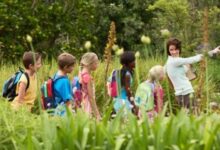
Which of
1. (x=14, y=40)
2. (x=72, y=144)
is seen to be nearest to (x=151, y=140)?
(x=72, y=144)

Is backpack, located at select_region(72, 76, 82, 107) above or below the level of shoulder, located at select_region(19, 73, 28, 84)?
below

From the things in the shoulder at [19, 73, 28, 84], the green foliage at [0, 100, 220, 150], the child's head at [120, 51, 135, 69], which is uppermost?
the child's head at [120, 51, 135, 69]

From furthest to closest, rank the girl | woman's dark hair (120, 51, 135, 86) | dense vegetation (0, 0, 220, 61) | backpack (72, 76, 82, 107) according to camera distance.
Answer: dense vegetation (0, 0, 220, 61)
the girl
woman's dark hair (120, 51, 135, 86)
backpack (72, 76, 82, 107)

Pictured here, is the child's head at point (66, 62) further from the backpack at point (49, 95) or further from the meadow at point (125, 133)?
the meadow at point (125, 133)

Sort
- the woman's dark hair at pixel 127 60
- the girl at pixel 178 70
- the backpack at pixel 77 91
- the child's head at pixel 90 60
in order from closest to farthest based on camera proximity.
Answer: the backpack at pixel 77 91
the child's head at pixel 90 60
the woman's dark hair at pixel 127 60
the girl at pixel 178 70

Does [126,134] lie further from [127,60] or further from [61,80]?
[127,60]

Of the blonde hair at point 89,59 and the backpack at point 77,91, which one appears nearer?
the backpack at point 77,91

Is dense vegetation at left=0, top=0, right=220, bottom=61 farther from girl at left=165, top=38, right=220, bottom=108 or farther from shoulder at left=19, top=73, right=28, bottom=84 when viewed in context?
shoulder at left=19, top=73, right=28, bottom=84

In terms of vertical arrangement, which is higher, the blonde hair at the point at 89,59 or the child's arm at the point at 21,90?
the blonde hair at the point at 89,59

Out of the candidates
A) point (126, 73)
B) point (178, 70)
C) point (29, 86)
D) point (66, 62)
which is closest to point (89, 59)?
point (66, 62)

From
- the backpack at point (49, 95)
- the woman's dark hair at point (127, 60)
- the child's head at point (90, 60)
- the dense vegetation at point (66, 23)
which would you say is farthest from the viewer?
the dense vegetation at point (66, 23)

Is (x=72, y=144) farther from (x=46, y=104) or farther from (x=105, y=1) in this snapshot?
(x=105, y=1)

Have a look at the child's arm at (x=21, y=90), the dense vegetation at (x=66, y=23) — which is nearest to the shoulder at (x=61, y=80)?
the child's arm at (x=21, y=90)

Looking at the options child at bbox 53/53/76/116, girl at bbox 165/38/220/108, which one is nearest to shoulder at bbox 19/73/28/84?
child at bbox 53/53/76/116
